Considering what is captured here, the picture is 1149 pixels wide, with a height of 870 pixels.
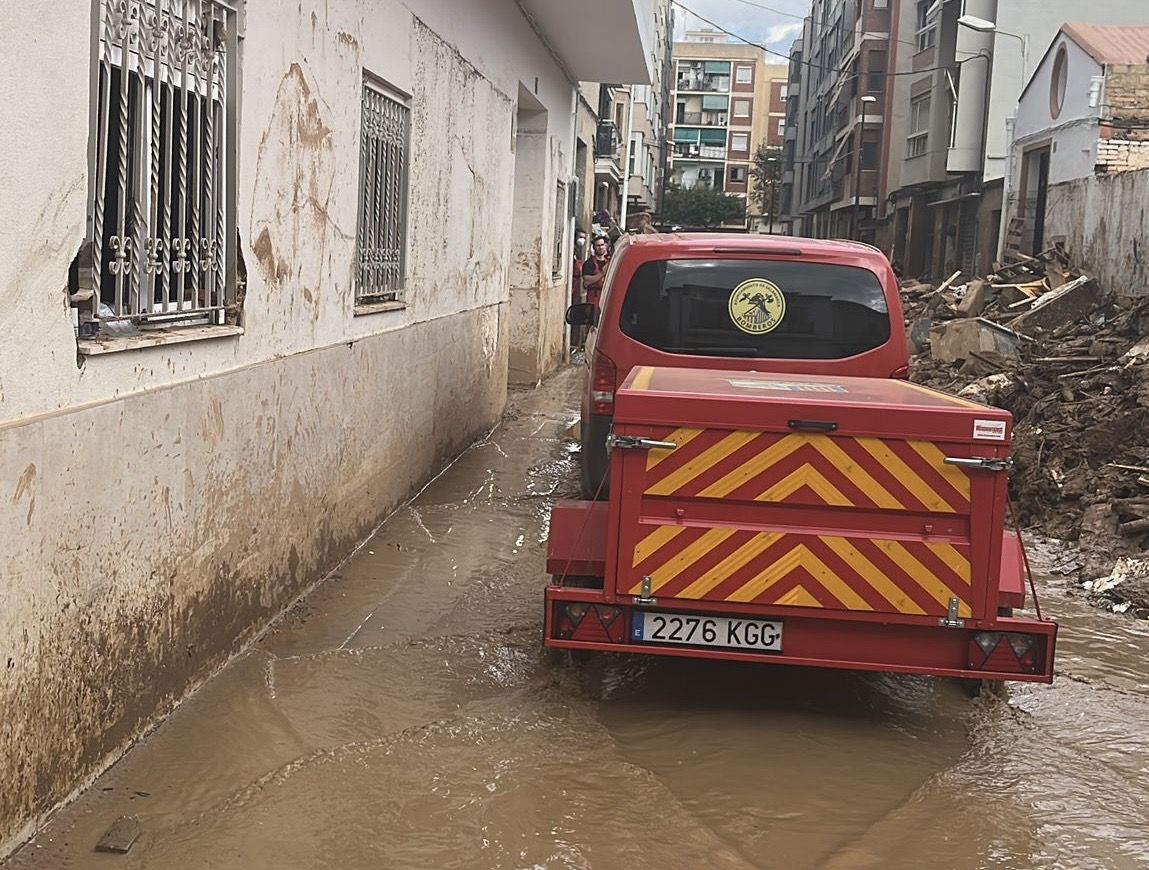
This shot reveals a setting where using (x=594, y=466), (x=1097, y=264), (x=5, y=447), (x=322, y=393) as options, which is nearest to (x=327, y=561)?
(x=322, y=393)

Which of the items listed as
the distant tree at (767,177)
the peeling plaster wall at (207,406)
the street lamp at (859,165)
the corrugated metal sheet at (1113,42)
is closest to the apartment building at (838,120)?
the street lamp at (859,165)

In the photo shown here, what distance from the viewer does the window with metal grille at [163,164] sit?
4121 millimetres

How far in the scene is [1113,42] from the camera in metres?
24.2

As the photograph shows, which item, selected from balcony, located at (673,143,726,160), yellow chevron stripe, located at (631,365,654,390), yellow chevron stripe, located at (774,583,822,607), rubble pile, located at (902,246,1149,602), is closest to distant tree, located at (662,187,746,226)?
balcony, located at (673,143,726,160)

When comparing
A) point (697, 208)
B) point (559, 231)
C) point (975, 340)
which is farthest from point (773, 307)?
point (697, 208)

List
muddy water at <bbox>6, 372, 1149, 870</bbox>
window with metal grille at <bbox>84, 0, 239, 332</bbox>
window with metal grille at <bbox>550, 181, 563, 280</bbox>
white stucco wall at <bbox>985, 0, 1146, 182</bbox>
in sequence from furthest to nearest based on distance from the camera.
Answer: white stucco wall at <bbox>985, 0, 1146, 182</bbox>
window with metal grille at <bbox>550, 181, 563, 280</bbox>
window with metal grille at <bbox>84, 0, 239, 332</bbox>
muddy water at <bbox>6, 372, 1149, 870</bbox>

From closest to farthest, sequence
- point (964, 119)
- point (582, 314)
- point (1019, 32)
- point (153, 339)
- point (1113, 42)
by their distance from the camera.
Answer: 1. point (153, 339)
2. point (582, 314)
3. point (1113, 42)
4. point (1019, 32)
5. point (964, 119)

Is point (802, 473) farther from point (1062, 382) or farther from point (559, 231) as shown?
point (559, 231)

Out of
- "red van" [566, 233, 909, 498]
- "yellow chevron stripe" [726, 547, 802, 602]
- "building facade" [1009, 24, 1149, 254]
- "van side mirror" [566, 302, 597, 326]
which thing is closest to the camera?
"yellow chevron stripe" [726, 547, 802, 602]

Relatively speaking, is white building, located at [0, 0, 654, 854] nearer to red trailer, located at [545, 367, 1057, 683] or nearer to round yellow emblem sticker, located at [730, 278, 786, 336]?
red trailer, located at [545, 367, 1057, 683]

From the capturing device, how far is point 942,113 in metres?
38.4

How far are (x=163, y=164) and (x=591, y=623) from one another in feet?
7.76

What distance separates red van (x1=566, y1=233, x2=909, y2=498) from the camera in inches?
268

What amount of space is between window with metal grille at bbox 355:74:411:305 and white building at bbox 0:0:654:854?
1.0 inches
